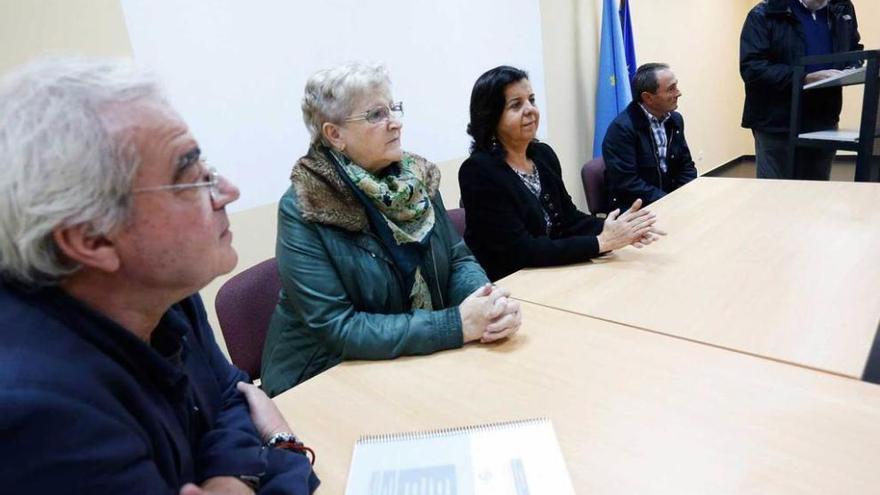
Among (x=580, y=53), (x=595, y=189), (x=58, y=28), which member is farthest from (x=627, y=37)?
(x=58, y=28)

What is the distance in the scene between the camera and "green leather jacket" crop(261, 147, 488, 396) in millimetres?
1157

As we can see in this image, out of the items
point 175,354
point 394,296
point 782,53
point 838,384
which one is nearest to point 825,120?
point 782,53

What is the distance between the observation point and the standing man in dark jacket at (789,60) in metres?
3.05

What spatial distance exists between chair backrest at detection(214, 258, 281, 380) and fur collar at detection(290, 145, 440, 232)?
32 cm

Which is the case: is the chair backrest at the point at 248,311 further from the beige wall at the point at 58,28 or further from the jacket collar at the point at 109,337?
the beige wall at the point at 58,28

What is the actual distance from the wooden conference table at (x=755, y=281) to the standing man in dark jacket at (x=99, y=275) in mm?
905

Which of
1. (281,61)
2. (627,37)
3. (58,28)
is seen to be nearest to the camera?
(58,28)

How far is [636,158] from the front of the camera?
2799 millimetres

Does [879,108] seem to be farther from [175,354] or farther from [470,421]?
[175,354]

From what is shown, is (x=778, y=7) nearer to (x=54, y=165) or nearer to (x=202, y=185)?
(x=202, y=185)

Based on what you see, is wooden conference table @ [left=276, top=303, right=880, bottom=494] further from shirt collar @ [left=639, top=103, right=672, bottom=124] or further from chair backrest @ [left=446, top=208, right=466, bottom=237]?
shirt collar @ [left=639, top=103, right=672, bottom=124]

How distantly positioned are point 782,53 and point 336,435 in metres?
3.52

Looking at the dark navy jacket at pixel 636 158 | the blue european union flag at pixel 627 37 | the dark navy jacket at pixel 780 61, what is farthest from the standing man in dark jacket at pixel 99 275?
the blue european union flag at pixel 627 37

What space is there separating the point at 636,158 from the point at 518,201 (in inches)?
51.7
